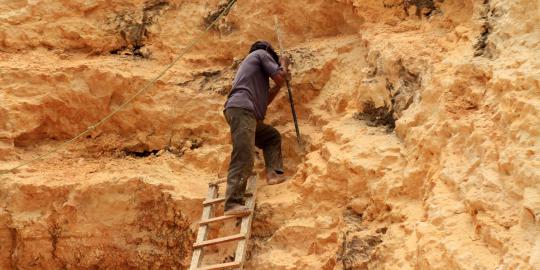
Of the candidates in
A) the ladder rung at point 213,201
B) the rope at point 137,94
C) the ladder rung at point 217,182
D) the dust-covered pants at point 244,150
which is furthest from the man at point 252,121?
the rope at point 137,94

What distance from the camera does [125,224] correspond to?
520cm

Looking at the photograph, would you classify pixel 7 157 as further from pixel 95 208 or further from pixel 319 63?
pixel 319 63

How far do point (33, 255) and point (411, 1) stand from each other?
3869mm

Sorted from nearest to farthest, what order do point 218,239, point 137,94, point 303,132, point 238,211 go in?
point 218,239, point 238,211, point 303,132, point 137,94

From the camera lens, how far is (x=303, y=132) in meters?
5.44

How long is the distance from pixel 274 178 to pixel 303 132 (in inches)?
21.7

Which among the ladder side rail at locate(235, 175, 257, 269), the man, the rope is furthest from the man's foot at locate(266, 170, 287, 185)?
the rope

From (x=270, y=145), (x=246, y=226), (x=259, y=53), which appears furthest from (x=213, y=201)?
(x=259, y=53)

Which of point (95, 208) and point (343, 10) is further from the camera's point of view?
point (343, 10)

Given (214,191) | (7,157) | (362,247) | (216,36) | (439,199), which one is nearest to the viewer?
(439,199)

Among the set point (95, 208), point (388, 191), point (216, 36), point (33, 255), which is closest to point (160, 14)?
point (216, 36)

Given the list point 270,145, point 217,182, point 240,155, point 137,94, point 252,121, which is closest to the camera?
point 240,155

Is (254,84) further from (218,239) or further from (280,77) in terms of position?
(218,239)

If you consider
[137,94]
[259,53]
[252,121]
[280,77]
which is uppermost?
[259,53]
